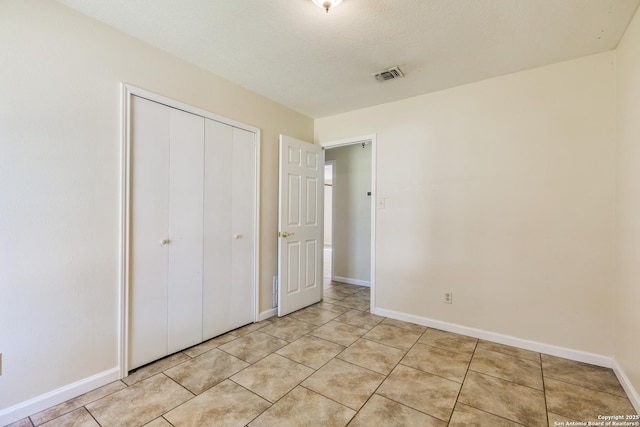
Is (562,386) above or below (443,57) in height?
below

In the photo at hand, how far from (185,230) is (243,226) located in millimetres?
613

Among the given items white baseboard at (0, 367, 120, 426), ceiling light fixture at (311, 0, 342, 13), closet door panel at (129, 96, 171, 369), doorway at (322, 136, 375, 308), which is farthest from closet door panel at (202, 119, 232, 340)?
doorway at (322, 136, 375, 308)

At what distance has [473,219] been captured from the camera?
2688 mm

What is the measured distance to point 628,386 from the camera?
5.93 ft

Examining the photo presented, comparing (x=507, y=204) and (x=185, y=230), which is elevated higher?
(x=507, y=204)

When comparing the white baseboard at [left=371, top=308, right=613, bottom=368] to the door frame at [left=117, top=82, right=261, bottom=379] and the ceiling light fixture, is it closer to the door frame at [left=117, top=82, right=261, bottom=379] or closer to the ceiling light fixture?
the door frame at [left=117, top=82, right=261, bottom=379]

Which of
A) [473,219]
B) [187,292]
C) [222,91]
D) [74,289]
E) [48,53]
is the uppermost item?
[222,91]

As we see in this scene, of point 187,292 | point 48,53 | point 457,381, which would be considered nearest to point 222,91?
point 48,53

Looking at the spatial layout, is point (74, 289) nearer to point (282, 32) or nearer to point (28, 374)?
point (28, 374)

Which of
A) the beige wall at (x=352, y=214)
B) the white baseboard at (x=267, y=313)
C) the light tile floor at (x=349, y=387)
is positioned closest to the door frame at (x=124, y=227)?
the light tile floor at (x=349, y=387)

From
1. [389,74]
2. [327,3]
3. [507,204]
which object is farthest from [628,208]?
[327,3]

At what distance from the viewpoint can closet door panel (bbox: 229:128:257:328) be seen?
9.18 ft

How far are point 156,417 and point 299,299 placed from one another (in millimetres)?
1924

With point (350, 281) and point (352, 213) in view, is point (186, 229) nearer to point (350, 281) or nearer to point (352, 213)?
point (352, 213)
